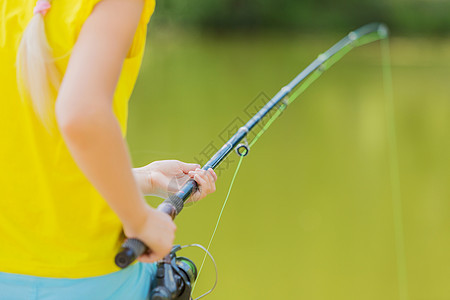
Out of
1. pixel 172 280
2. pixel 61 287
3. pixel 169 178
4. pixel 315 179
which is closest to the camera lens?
pixel 61 287

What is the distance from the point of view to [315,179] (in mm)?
4172

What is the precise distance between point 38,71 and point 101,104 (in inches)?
3.6

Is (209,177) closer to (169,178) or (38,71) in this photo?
(169,178)

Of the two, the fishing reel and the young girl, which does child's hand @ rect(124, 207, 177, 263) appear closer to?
the young girl

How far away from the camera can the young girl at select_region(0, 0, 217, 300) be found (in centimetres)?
54

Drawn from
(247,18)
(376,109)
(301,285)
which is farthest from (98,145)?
(247,18)

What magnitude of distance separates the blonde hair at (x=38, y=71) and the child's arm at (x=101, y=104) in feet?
0.15

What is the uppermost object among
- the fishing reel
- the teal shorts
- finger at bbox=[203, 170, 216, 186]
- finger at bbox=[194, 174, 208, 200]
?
finger at bbox=[203, 170, 216, 186]

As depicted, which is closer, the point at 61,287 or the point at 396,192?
the point at 61,287

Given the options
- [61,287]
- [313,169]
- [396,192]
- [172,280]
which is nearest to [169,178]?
[172,280]

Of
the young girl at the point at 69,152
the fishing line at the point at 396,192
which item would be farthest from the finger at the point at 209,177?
the fishing line at the point at 396,192

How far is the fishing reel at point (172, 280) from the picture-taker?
2.37ft

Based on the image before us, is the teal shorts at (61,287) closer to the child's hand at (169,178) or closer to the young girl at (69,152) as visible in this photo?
the young girl at (69,152)

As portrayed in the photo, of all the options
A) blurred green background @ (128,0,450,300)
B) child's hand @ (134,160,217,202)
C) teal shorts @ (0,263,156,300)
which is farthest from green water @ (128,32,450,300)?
teal shorts @ (0,263,156,300)
